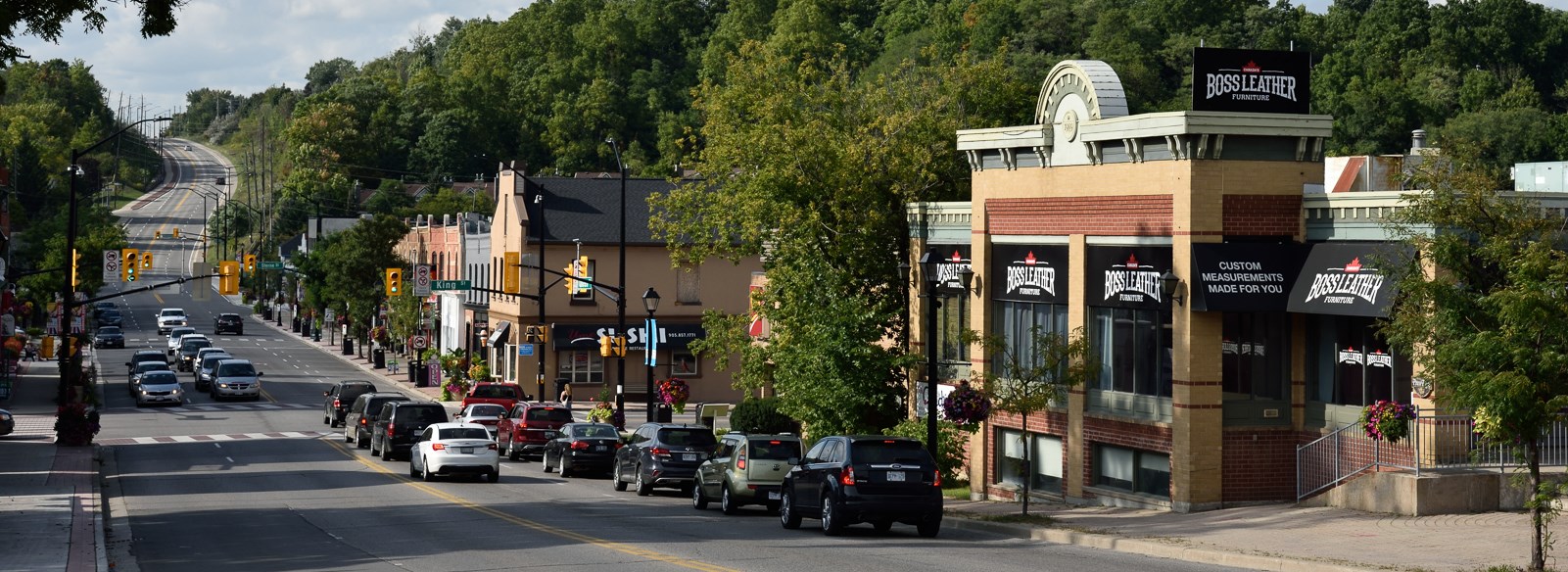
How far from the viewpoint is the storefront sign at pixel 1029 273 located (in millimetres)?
31938

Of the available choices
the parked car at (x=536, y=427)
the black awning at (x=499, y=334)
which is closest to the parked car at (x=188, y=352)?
the black awning at (x=499, y=334)

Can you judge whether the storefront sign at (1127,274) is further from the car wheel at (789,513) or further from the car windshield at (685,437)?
the car windshield at (685,437)

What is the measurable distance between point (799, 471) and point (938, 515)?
2611 mm

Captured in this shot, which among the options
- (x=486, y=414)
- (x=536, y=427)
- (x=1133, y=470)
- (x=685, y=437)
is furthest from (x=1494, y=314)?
(x=486, y=414)

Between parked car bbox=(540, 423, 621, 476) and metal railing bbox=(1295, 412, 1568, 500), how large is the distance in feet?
58.7

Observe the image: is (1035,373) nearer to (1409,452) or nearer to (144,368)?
(1409,452)

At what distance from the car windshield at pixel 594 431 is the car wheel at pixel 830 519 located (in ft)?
53.4

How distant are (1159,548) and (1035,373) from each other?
22.7ft

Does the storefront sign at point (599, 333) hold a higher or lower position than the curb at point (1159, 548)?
higher

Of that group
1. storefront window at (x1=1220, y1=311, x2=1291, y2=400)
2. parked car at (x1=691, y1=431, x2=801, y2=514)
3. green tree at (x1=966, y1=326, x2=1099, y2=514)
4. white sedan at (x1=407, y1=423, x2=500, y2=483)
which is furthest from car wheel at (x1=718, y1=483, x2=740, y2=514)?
white sedan at (x1=407, y1=423, x2=500, y2=483)

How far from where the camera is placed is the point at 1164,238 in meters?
28.8

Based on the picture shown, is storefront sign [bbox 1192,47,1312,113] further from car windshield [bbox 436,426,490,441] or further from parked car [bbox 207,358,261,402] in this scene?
parked car [bbox 207,358,261,402]

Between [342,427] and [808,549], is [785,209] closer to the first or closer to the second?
[808,549]

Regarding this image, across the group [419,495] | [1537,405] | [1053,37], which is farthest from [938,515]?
[1053,37]
